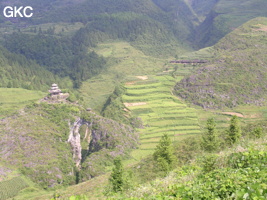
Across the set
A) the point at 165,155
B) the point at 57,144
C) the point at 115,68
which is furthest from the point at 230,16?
A: the point at 165,155

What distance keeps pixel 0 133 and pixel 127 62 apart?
3057 inches

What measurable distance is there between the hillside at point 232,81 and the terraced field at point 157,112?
4.78 metres

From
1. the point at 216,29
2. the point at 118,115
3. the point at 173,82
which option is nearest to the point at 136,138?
the point at 118,115

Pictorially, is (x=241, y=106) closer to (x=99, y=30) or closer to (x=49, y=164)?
(x=49, y=164)

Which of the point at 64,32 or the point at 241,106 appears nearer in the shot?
the point at 241,106

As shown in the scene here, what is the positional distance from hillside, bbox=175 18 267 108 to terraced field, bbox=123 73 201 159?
4.78m

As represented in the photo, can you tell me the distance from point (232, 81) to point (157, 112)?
23.0 metres

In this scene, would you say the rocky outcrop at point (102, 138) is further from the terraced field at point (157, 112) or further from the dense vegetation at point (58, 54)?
the dense vegetation at point (58, 54)

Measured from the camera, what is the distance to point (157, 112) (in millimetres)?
68000

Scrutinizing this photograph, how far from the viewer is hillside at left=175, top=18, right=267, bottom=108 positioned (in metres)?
71.7

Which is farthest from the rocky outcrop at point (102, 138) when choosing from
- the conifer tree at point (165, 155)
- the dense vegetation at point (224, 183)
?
the dense vegetation at point (224, 183)

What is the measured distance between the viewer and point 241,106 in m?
69.4

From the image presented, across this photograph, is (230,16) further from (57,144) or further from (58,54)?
(57,144)

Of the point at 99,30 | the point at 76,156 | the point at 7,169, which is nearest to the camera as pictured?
the point at 7,169
